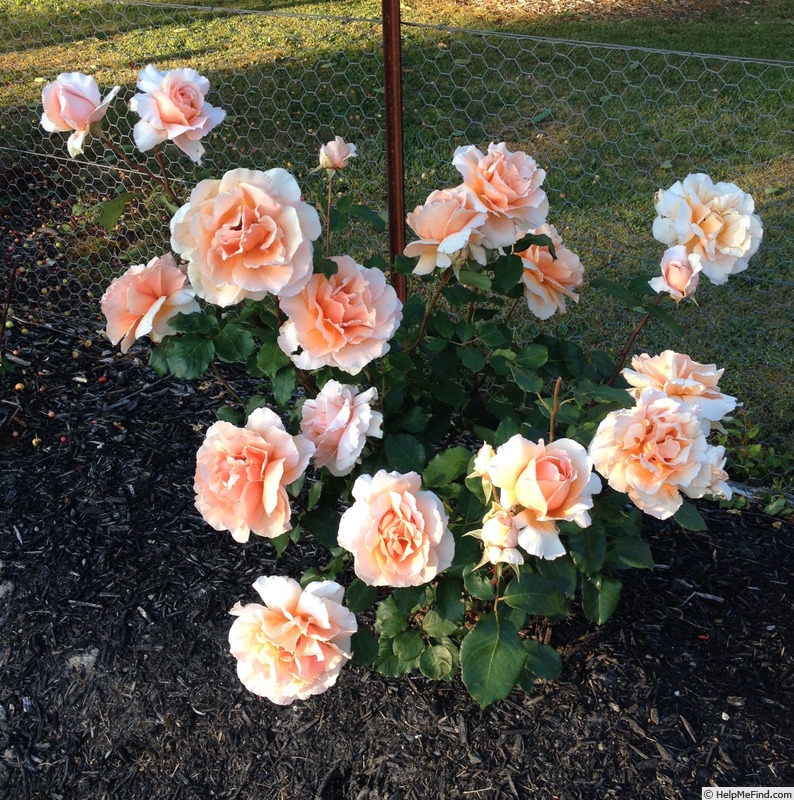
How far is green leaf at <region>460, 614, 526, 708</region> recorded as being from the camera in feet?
4.02

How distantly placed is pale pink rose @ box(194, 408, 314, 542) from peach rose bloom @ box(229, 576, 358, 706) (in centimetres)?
11

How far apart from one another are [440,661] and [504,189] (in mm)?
955

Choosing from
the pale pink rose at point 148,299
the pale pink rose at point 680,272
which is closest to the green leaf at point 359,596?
the pale pink rose at point 148,299

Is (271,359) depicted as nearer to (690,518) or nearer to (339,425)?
(339,425)

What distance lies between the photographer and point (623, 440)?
1.11 metres

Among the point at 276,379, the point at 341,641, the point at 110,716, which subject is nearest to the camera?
the point at 341,641

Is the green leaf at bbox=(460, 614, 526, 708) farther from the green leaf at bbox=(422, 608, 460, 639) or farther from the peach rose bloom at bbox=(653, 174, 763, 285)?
the peach rose bloom at bbox=(653, 174, 763, 285)

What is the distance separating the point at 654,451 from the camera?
1.08 m

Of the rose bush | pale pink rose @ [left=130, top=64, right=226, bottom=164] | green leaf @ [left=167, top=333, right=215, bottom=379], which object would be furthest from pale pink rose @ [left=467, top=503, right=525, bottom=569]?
pale pink rose @ [left=130, top=64, right=226, bottom=164]

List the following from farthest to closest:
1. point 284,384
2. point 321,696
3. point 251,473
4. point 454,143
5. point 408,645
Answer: point 454,143 → point 321,696 → point 408,645 → point 284,384 → point 251,473

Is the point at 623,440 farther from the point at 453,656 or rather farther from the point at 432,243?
the point at 453,656

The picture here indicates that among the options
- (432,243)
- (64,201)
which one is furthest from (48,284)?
(432,243)

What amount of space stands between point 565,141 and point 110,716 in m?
3.44

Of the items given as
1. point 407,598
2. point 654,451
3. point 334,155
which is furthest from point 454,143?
point 654,451
